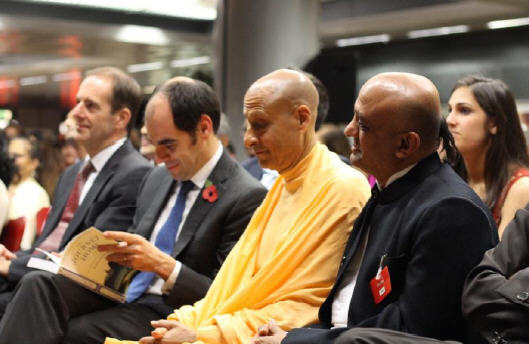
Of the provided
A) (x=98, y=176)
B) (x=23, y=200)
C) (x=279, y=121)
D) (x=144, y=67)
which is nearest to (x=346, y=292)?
(x=279, y=121)

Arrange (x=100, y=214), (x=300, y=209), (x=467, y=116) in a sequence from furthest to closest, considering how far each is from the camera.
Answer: (x=100, y=214) < (x=467, y=116) < (x=300, y=209)

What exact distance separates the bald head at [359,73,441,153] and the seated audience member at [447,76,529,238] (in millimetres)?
1407

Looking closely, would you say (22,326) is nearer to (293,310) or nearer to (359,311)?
(293,310)

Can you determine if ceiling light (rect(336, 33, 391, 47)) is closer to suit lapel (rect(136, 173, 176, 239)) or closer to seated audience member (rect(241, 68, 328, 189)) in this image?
seated audience member (rect(241, 68, 328, 189))

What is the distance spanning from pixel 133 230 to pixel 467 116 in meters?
1.74

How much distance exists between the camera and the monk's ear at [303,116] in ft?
10.7

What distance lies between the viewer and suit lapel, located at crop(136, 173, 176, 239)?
3951 millimetres

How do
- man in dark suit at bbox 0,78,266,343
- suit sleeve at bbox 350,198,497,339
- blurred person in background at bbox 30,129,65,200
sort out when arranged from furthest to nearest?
blurred person in background at bbox 30,129,65,200 → man in dark suit at bbox 0,78,266,343 → suit sleeve at bbox 350,198,497,339

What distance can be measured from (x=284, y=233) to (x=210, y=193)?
76 cm

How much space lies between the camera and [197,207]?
3.76 metres

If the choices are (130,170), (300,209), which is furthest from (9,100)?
(300,209)

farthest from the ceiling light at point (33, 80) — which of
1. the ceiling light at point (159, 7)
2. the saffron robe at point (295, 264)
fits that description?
the saffron robe at point (295, 264)

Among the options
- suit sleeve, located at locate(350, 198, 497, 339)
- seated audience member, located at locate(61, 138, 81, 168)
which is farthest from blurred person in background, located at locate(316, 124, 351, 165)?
seated audience member, located at locate(61, 138, 81, 168)

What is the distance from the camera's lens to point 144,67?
60.3 feet
